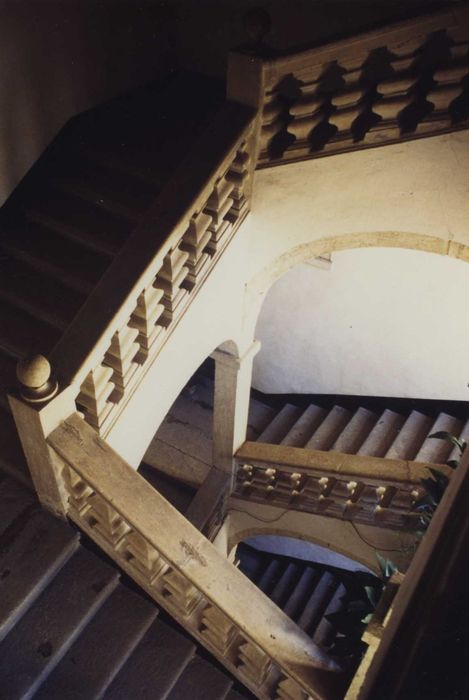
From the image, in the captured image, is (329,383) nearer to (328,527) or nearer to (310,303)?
(310,303)

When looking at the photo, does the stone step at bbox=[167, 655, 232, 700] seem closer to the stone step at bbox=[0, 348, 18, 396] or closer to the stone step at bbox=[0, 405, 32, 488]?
the stone step at bbox=[0, 405, 32, 488]

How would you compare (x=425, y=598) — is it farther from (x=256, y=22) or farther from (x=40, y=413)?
(x=256, y=22)

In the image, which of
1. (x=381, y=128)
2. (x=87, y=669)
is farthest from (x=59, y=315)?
(x=381, y=128)

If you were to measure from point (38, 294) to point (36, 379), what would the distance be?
1.41 m

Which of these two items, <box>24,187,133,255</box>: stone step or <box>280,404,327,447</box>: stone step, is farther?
<box>280,404,327,447</box>: stone step

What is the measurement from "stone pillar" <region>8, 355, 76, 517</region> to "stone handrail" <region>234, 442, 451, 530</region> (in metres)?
3.12

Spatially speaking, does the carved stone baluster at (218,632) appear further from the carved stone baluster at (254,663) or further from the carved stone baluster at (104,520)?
the carved stone baluster at (104,520)

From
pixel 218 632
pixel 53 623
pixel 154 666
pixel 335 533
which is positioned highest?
pixel 335 533

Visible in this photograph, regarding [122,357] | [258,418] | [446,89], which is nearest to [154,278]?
[122,357]

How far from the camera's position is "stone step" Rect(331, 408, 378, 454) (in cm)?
736

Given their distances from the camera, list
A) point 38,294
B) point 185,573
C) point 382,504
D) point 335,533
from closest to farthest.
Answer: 1. point 185,573
2. point 38,294
3. point 382,504
4. point 335,533

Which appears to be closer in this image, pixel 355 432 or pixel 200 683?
pixel 200 683

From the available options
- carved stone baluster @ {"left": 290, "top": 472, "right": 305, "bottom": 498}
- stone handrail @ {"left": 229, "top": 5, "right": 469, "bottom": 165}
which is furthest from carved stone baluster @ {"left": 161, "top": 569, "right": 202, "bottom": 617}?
Answer: stone handrail @ {"left": 229, "top": 5, "right": 469, "bottom": 165}

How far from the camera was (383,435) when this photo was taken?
7426mm
